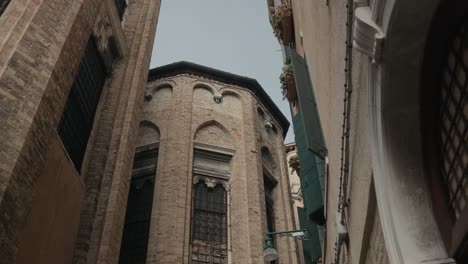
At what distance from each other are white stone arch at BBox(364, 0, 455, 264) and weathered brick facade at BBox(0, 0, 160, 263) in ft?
14.3

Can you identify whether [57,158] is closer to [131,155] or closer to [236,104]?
[131,155]

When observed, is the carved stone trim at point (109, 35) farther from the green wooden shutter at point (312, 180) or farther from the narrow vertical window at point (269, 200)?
the narrow vertical window at point (269, 200)

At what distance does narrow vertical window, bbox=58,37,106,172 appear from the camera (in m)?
9.67

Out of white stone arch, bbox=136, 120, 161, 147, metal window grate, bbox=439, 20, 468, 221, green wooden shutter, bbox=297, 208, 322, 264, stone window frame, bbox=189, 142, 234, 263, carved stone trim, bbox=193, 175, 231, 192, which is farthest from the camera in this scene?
white stone arch, bbox=136, 120, 161, 147

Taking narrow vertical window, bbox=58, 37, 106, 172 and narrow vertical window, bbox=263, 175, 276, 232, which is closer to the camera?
narrow vertical window, bbox=58, 37, 106, 172

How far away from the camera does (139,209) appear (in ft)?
45.7

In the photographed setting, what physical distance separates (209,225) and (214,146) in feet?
10.6

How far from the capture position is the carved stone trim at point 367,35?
10.4ft

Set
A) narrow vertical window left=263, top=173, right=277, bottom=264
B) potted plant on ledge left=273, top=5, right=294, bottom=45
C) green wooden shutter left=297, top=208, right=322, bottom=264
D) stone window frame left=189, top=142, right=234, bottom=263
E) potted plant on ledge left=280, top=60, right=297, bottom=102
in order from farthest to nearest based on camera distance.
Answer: narrow vertical window left=263, top=173, right=277, bottom=264 < stone window frame left=189, top=142, right=234, bottom=263 < potted plant on ledge left=273, top=5, right=294, bottom=45 < potted plant on ledge left=280, top=60, right=297, bottom=102 < green wooden shutter left=297, top=208, right=322, bottom=264

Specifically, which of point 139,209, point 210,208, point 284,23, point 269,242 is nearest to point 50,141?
point 269,242

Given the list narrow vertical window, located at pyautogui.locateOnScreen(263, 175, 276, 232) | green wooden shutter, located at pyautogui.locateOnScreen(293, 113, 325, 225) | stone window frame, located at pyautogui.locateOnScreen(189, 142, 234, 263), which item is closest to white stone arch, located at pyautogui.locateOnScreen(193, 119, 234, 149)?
stone window frame, located at pyautogui.locateOnScreen(189, 142, 234, 263)

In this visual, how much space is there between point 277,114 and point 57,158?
42.4 ft

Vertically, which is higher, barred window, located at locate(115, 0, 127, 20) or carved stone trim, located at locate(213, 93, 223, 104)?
barred window, located at locate(115, 0, 127, 20)

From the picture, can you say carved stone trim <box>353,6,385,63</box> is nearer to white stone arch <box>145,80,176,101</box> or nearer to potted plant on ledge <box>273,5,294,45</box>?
potted plant on ledge <box>273,5,294,45</box>
